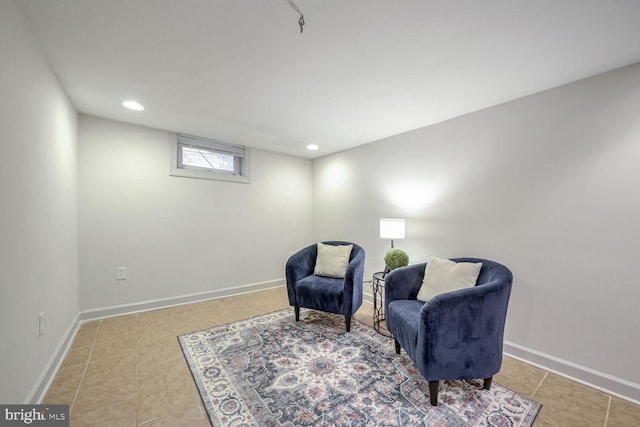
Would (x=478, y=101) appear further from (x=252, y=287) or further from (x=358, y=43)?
(x=252, y=287)

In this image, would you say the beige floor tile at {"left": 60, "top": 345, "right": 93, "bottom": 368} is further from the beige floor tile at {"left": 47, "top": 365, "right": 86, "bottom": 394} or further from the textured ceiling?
the textured ceiling

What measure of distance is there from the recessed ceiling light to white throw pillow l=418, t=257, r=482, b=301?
10.5ft

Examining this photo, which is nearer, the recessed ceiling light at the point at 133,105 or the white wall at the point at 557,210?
the white wall at the point at 557,210

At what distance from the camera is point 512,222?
7.08 feet

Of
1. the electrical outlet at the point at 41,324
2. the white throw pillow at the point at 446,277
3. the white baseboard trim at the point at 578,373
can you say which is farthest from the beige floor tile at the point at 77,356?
the white baseboard trim at the point at 578,373

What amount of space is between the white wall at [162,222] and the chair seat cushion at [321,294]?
1.51 metres

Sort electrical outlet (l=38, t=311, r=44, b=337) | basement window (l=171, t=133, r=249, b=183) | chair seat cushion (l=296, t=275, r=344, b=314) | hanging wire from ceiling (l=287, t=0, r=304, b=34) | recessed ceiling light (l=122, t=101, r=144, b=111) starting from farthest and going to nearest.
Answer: basement window (l=171, t=133, r=249, b=183) → chair seat cushion (l=296, t=275, r=344, b=314) → recessed ceiling light (l=122, t=101, r=144, b=111) → electrical outlet (l=38, t=311, r=44, b=337) → hanging wire from ceiling (l=287, t=0, r=304, b=34)

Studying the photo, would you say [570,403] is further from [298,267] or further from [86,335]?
[86,335]

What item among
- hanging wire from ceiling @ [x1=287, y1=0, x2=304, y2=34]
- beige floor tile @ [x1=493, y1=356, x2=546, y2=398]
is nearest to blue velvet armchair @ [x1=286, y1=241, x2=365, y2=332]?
beige floor tile @ [x1=493, y1=356, x2=546, y2=398]

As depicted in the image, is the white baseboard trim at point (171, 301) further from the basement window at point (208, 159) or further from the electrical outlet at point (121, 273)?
the basement window at point (208, 159)

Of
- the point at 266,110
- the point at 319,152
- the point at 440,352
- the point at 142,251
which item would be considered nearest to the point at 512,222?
the point at 440,352

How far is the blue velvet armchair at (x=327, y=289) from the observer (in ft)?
7.99

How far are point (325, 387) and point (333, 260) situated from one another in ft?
4.50

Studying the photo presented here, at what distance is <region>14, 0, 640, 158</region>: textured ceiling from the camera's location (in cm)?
127
